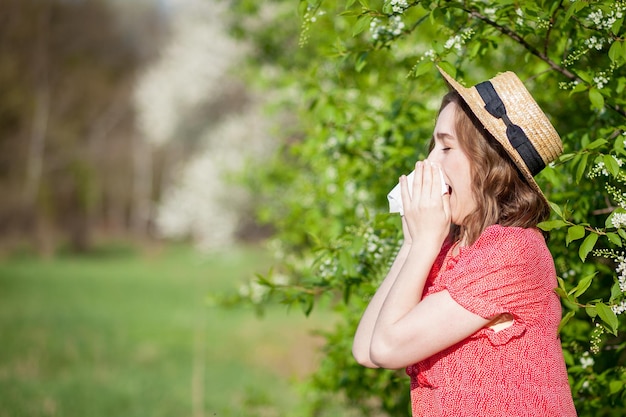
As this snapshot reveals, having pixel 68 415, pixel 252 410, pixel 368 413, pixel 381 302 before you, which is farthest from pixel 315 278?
pixel 68 415

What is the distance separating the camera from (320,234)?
4.35 m

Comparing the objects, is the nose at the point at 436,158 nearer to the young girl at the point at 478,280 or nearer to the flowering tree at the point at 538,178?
the young girl at the point at 478,280

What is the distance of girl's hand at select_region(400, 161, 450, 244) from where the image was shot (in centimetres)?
187

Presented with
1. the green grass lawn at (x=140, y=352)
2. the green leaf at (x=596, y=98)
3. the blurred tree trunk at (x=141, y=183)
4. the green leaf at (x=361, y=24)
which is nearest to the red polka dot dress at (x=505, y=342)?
the green leaf at (x=596, y=98)

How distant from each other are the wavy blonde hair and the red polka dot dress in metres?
0.11

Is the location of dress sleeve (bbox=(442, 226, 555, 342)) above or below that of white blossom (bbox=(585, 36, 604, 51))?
below

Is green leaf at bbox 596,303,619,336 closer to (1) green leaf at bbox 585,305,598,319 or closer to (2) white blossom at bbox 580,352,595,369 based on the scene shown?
(1) green leaf at bbox 585,305,598,319

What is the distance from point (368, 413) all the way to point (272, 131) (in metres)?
2.61

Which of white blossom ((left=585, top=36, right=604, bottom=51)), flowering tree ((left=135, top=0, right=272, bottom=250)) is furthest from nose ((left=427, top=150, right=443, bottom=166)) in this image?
flowering tree ((left=135, top=0, right=272, bottom=250))

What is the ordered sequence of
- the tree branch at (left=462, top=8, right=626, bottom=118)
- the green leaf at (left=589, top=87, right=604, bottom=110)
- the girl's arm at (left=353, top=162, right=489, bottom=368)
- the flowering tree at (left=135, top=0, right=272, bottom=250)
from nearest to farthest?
the girl's arm at (left=353, top=162, right=489, bottom=368) < the green leaf at (left=589, top=87, right=604, bottom=110) < the tree branch at (left=462, top=8, right=626, bottom=118) < the flowering tree at (left=135, top=0, right=272, bottom=250)

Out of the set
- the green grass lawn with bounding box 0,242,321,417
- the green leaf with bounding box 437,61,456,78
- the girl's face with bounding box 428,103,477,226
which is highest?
the green leaf with bounding box 437,61,456,78

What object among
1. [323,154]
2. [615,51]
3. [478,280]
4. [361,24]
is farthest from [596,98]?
[323,154]

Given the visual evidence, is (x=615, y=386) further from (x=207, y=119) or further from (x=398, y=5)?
(x=207, y=119)

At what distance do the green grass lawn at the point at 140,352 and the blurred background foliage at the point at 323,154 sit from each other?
0.13 meters
